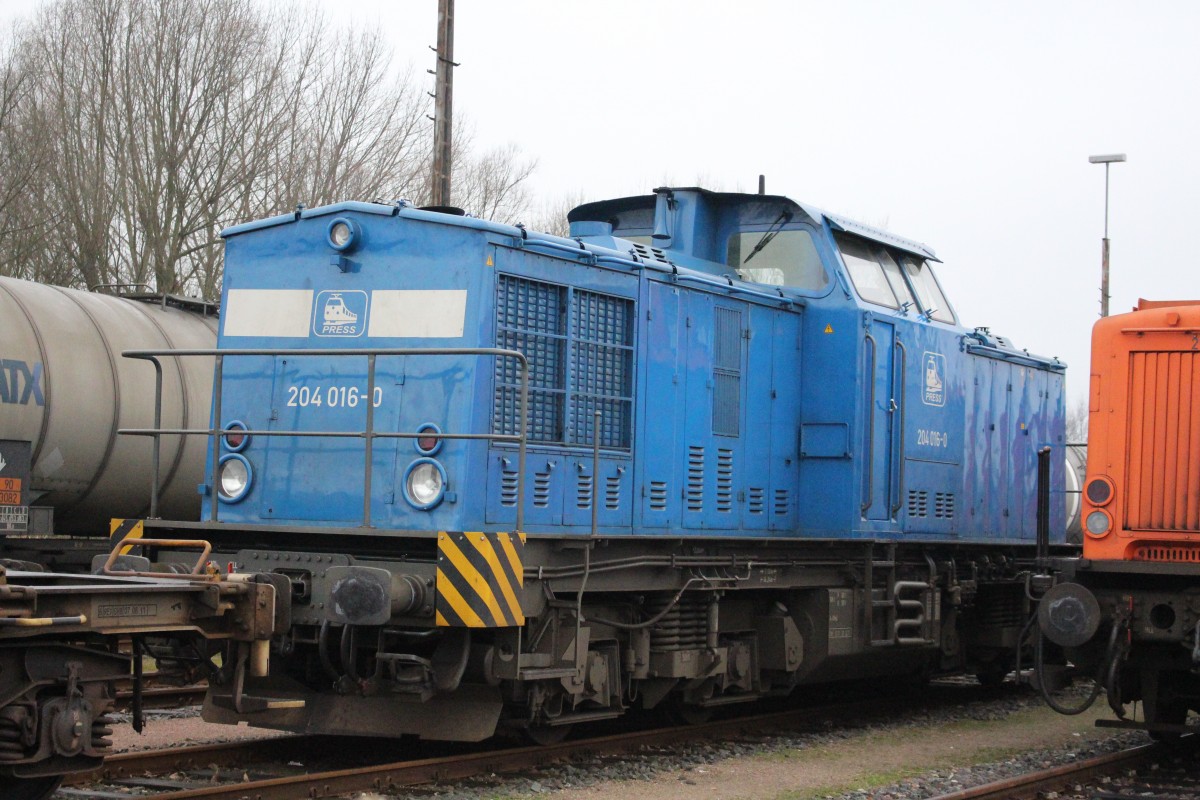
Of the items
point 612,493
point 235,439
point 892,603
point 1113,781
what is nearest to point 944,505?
point 892,603

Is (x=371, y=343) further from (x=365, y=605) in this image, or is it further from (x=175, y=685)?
(x=175, y=685)

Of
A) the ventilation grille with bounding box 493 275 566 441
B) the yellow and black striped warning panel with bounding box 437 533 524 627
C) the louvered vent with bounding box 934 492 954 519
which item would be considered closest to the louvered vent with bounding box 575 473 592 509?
the ventilation grille with bounding box 493 275 566 441

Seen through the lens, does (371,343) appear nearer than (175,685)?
Yes

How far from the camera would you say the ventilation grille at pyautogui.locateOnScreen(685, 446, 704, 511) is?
959 cm

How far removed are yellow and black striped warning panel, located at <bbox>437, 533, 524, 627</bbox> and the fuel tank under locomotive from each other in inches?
226

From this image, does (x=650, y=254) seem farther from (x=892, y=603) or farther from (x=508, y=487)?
(x=892, y=603)

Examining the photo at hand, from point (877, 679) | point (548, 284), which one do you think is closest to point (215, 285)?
A: point (877, 679)

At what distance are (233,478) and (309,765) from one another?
6.06ft

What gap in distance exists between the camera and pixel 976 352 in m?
12.6

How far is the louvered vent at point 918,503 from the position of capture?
37.4ft

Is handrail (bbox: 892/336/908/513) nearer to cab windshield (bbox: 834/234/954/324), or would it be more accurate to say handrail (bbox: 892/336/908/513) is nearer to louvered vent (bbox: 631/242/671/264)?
cab windshield (bbox: 834/234/954/324)

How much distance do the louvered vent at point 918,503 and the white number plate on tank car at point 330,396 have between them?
5167mm

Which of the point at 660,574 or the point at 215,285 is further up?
the point at 215,285

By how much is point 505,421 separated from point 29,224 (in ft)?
56.0
